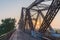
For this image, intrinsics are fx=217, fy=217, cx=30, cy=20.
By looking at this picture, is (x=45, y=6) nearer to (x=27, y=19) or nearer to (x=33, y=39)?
(x=27, y=19)

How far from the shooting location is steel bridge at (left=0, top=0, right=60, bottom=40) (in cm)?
2297

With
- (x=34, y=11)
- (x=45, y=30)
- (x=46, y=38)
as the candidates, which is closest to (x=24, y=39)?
(x=46, y=38)

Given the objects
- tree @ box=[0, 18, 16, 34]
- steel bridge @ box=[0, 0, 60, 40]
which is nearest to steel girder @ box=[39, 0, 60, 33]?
steel bridge @ box=[0, 0, 60, 40]

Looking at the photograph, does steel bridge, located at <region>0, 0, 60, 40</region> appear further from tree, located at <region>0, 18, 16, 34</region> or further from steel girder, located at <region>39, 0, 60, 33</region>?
tree, located at <region>0, 18, 16, 34</region>

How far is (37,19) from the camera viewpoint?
1203 inches

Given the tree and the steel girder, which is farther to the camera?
the tree

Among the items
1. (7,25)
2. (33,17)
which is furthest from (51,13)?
(7,25)

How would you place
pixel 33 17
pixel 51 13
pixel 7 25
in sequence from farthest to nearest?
pixel 7 25, pixel 33 17, pixel 51 13

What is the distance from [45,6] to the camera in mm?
26797

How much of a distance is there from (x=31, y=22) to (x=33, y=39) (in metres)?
7.38

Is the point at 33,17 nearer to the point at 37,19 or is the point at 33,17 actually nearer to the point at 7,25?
the point at 37,19

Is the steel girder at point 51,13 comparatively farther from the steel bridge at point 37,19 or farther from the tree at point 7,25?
the tree at point 7,25

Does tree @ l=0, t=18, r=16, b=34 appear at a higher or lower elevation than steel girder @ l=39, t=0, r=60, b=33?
lower

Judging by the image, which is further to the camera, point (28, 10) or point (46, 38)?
point (28, 10)
